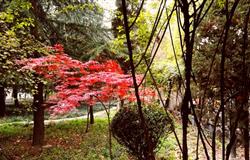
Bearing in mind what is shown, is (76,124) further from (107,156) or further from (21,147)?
(107,156)

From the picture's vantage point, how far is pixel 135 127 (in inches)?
231

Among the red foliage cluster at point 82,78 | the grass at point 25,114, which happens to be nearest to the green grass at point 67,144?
the red foliage cluster at point 82,78

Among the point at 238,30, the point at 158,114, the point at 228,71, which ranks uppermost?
the point at 238,30

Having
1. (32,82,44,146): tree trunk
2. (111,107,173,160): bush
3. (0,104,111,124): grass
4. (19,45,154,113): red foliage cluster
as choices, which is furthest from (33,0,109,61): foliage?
(0,104,111,124): grass

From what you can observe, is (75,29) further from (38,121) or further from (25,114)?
(25,114)

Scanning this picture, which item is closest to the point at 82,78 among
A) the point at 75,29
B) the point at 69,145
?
the point at 69,145

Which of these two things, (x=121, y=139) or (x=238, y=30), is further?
(x=121, y=139)

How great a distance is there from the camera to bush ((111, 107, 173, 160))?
5879 millimetres

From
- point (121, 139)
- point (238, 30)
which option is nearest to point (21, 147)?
point (121, 139)

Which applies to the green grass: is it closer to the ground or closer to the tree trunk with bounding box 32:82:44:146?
the ground

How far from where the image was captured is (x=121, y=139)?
6.13 metres

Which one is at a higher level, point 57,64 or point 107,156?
point 57,64

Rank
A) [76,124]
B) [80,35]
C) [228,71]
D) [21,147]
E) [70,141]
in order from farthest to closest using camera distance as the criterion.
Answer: [76,124]
[80,35]
[70,141]
[21,147]
[228,71]

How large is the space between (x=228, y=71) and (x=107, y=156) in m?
3.83
